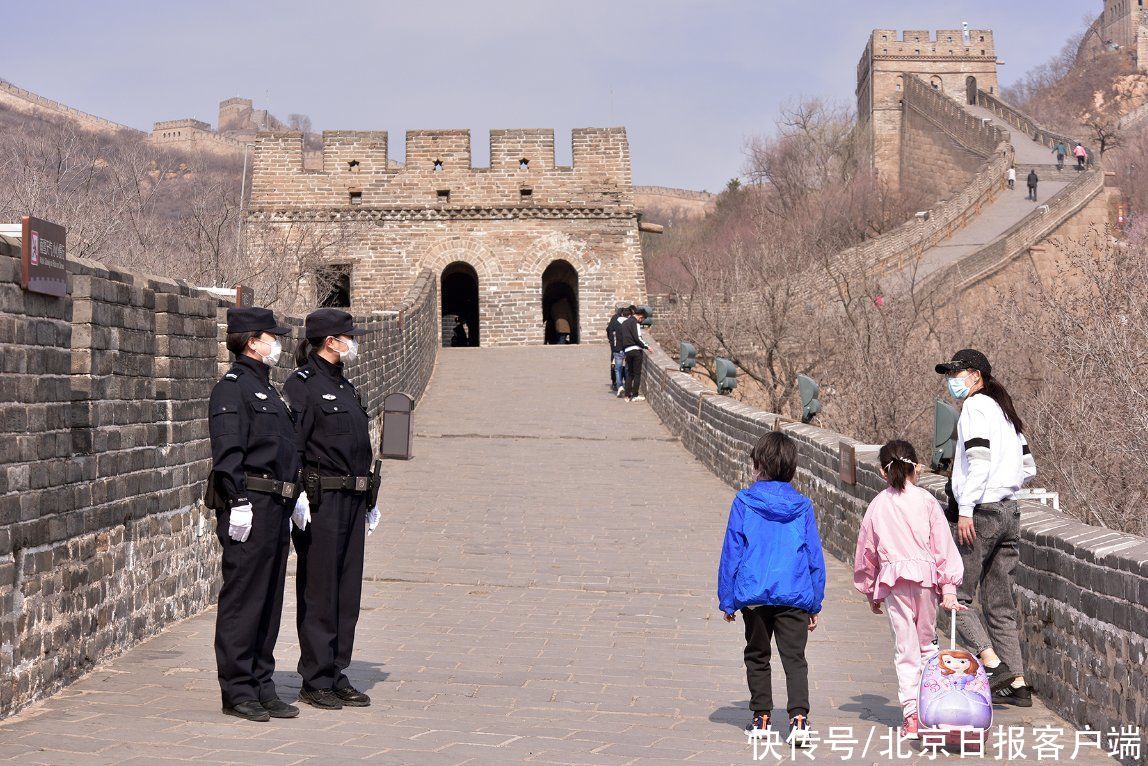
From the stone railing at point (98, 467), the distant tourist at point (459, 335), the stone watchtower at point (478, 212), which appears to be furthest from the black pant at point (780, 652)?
the distant tourist at point (459, 335)

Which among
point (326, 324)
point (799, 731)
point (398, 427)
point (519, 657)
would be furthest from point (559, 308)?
point (799, 731)

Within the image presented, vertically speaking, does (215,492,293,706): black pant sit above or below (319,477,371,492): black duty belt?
below

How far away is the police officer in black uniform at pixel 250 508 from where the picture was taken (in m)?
6.28

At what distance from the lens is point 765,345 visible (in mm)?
25734

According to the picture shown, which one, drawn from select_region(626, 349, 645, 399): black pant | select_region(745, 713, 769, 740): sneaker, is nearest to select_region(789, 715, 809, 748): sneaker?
select_region(745, 713, 769, 740): sneaker

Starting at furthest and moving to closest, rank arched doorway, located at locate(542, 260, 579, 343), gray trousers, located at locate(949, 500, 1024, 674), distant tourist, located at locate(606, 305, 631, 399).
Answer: arched doorway, located at locate(542, 260, 579, 343) → distant tourist, located at locate(606, 305, 631, 399) → gray trousers, located at locate(949, 500, 1024, 674)

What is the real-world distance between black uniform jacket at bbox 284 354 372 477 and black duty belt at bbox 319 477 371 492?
35 mm

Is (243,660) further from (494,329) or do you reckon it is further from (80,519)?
(494,329)

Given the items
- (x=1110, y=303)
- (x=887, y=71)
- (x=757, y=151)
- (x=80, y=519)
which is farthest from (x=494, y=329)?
(x=887, y=71)

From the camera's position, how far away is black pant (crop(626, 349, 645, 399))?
23.1 meters

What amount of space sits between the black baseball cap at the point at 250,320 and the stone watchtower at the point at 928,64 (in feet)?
→ 221

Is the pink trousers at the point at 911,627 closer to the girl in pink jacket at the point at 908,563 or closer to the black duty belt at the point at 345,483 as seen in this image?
the girl in pink jacket at the point at 908,563

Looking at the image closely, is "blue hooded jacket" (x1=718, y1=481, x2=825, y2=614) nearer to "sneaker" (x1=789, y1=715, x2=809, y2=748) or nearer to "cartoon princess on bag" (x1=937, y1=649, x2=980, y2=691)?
"sneaker" (x1=789, y1=715, x2=809, y2=748)

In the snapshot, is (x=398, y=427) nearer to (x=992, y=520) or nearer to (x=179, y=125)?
(x=992, y=520)
